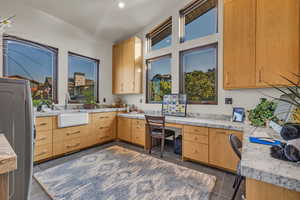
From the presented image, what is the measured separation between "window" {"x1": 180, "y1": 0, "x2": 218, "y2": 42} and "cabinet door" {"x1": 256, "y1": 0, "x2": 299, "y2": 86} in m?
0.99

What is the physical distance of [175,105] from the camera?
10.8 ft

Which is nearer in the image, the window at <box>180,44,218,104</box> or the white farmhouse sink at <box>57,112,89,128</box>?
the white farmhouse sink at <box>57,112,89,128</box>

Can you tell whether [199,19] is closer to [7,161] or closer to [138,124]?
[138,124]

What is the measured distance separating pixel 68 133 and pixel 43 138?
432 mm

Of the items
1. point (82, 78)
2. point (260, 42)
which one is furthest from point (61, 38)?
point (260, 42)

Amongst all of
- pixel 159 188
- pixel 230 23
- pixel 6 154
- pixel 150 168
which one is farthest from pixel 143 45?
pixel 6 154

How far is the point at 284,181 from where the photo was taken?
0.59 m

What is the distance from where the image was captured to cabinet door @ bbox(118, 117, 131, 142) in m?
3.52

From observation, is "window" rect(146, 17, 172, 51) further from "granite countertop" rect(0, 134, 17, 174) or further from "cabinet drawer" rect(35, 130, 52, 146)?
"granite countertop" rect(0, 134, 17, 174)

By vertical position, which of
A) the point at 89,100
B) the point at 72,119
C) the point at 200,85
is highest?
the point at 200,85

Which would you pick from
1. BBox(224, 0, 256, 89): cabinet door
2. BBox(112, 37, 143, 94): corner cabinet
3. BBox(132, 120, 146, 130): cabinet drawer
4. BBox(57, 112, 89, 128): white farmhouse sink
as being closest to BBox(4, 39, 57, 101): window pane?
BBox(57, 112, 89, 128): white farmhouse sink

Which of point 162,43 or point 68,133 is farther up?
point 162,43

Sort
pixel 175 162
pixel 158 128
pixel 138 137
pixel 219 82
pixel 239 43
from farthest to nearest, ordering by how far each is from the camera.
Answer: pixel 138 137 → pixel 158 128 → pixel 219 82 → pixel 175 162 → pixel 239 43

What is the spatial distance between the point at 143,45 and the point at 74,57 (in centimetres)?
189
